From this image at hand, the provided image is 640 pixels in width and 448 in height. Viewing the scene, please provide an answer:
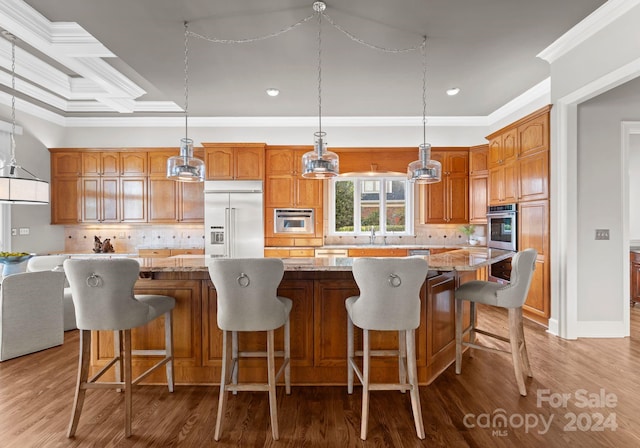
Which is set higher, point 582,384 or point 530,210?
point 530,210

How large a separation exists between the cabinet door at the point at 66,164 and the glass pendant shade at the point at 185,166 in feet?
13.1

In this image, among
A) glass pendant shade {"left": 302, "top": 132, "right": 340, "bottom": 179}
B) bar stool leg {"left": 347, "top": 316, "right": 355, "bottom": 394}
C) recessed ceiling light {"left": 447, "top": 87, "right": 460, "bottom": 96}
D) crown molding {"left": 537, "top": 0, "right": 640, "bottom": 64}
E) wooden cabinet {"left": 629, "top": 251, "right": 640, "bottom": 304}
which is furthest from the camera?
wooden cabinet {"left": 629, "top": 251, "right": 640, "bottom": 304}

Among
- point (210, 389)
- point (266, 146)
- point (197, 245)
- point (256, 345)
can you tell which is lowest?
point (210, 389)

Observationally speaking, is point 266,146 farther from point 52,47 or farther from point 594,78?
point 594,78

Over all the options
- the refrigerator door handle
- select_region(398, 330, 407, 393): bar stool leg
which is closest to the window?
the refrigerator door handle

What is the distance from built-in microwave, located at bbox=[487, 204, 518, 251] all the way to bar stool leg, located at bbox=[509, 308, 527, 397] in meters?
2.09

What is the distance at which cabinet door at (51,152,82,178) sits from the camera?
17.8ft

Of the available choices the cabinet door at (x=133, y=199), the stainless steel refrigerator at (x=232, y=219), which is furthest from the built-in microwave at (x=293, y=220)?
the cabinet door at (x=133, y=199)

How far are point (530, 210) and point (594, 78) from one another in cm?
147

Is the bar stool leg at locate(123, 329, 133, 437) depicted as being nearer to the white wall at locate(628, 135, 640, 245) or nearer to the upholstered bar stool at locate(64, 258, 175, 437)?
the upholstered bar stool at locate(64, 258, 175, 437)

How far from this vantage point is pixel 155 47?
331cm

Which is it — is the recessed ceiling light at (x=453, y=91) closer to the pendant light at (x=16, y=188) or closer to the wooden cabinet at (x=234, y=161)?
the wooden cabinet at (x=234, y=161)

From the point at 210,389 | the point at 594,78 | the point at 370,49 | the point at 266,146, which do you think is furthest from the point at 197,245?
the point at 594,78

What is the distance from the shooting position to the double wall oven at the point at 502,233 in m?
4.23
